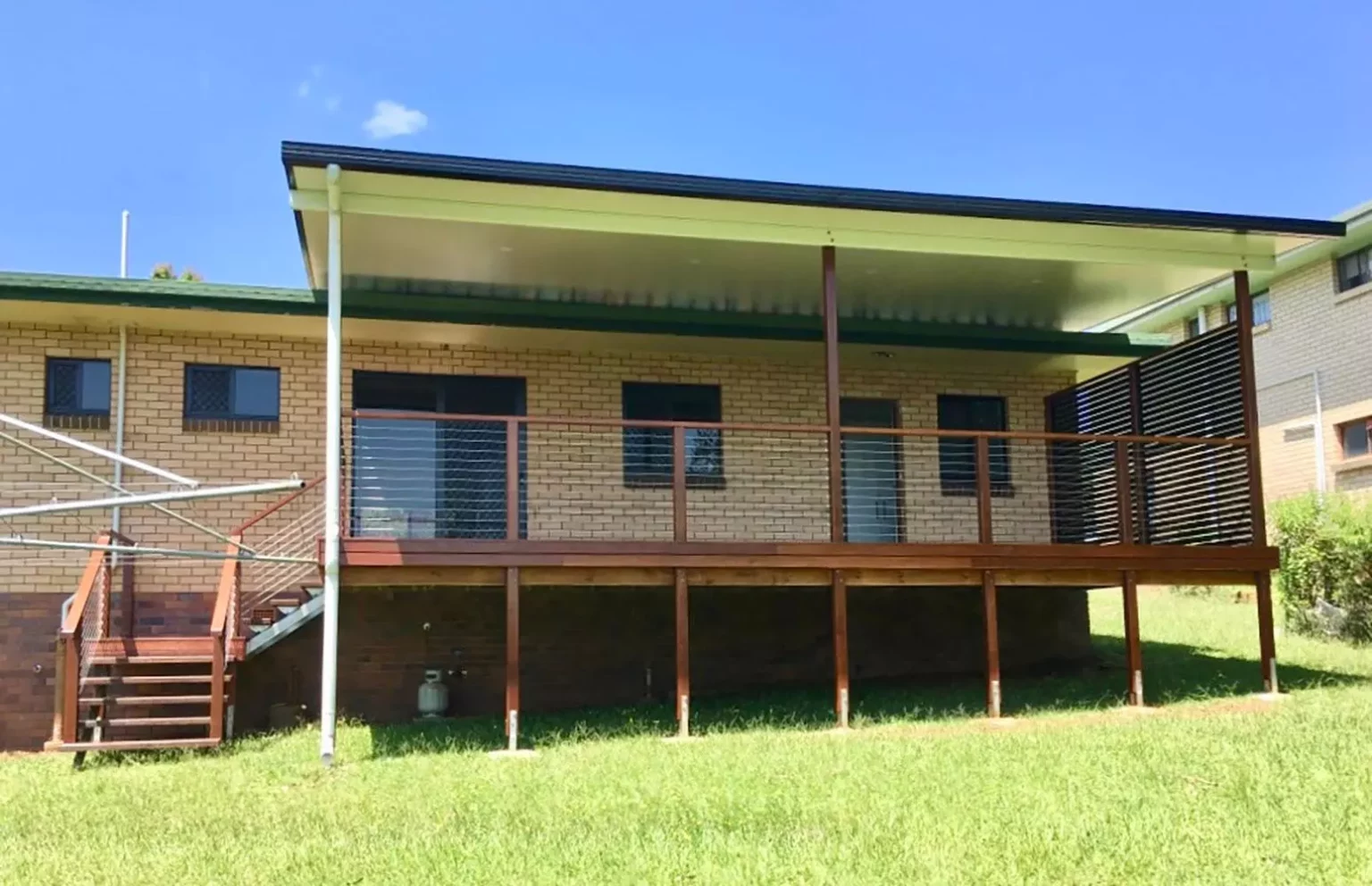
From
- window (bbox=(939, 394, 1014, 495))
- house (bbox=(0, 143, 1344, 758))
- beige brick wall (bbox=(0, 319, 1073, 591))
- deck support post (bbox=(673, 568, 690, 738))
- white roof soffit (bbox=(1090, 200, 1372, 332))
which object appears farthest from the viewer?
white roof soffit (bbox=(1090, 200, 1372, 332))

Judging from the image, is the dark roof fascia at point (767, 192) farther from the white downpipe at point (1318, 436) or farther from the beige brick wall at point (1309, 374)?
the white downpipe at point (1318, 436)

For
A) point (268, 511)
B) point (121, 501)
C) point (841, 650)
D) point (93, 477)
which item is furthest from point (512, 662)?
point (121, 501)

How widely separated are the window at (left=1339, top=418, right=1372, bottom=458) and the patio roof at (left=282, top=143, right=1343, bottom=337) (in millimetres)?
8816

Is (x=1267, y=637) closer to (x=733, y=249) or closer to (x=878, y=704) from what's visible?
(x=878, y=704)

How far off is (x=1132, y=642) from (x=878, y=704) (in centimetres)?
242

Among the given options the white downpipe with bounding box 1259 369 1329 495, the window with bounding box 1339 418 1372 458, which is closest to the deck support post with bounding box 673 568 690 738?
the window with bounding box 1339 418 1372 458

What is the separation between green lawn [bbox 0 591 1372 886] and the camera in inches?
230

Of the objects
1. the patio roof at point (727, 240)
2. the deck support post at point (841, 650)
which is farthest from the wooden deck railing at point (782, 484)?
the patio roof at point (727, 240)

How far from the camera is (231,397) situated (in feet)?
41.9

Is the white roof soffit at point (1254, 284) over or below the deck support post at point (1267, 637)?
over

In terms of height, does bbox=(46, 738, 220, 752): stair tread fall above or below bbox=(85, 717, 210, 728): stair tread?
below

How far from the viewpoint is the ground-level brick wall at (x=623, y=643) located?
1251 cm

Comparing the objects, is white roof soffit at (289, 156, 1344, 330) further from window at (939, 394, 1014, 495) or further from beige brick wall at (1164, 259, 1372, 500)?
beige brick wall at (1164, 259, 1372, 500)

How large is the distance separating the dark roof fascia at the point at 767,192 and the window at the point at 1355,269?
384 inches
